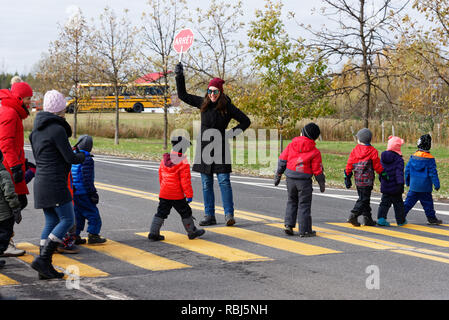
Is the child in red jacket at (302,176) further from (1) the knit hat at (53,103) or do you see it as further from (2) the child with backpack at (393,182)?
(1) the knit hat at (53,103)

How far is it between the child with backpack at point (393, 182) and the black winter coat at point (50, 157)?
18.1 feet

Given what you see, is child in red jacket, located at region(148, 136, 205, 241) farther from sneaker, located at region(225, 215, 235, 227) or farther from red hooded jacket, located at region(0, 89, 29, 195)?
red hooded jacket, located at region(0, 89, 29, 195)

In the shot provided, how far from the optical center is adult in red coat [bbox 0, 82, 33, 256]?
7.04 meters

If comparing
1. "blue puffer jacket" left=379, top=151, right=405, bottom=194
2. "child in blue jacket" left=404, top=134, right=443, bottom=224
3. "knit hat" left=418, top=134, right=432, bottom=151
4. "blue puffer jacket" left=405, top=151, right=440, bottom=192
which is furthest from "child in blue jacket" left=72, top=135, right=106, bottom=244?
"knit hat" left=418, top=134, right=432, bottom=151

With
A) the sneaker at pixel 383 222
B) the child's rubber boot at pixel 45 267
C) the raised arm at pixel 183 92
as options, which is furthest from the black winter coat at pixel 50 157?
the sneaker at pixel 383 222

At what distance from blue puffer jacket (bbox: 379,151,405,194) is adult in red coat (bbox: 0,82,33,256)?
18.5 feet

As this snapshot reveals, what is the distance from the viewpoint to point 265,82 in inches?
870

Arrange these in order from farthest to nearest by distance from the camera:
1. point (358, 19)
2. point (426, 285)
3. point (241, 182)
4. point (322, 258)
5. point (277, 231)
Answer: point (358, 19), point (241, 182), point (277, 231), point (322, 258), point (426, 285)

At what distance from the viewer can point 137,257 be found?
23.6 ft

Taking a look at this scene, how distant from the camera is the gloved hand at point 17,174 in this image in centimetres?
702
